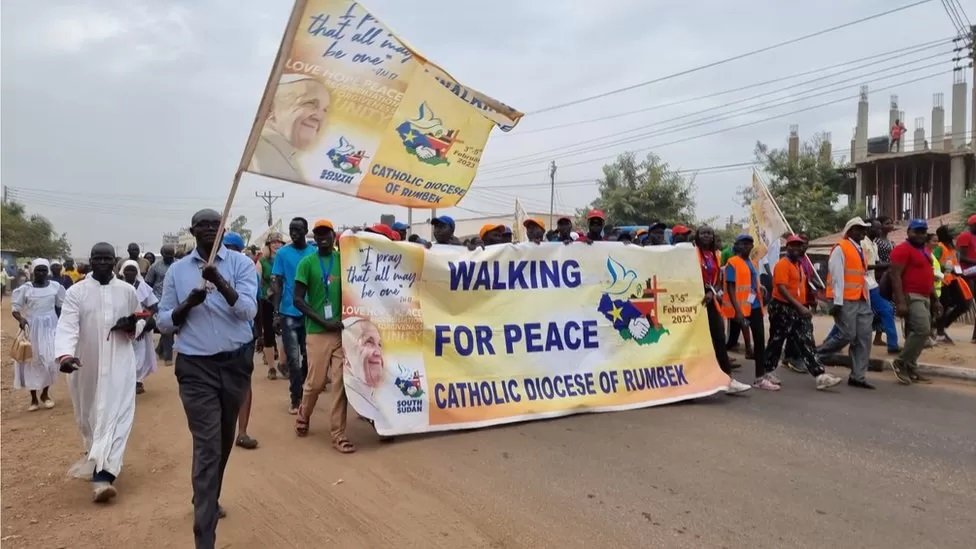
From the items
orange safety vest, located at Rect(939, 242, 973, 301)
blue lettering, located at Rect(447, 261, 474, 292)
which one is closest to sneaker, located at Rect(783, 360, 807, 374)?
orange safety vest, located at Rect(939, 242, 973, 301)

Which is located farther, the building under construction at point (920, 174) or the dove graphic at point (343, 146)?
the building under construction at point (920, 174)

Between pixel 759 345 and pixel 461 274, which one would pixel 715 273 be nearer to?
pixel 759 345

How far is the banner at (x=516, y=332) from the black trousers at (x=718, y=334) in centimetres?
24

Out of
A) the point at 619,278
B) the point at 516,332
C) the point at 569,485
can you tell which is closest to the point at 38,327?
the point at 516,332

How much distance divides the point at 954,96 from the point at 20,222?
7220 cm

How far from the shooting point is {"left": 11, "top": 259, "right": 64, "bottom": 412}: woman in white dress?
24.6ft

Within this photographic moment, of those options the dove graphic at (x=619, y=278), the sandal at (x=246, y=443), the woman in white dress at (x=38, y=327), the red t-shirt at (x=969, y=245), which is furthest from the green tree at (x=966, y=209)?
the woman in white dress at (x=38, y=327)

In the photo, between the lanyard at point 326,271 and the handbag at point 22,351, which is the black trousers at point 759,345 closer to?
the lanyard at point 326,271

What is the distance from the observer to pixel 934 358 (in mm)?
8625

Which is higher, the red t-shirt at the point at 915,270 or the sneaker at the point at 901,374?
the red t-shirt at the point at 915,270

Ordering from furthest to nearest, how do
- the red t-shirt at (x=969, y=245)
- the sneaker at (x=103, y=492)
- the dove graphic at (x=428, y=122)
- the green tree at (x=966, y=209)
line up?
the green tree at (x=966, y=209)
the red t-shirt at (x=969, y=245)
the dove graphic at (x=428, y=122)
the sneaker at (x=103, y=492)

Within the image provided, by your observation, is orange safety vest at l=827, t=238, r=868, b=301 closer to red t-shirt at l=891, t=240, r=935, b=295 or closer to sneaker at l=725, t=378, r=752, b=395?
red t-shirt at l=891, t=240, r=935, b=295

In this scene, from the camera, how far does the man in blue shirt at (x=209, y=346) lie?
10.9 feet

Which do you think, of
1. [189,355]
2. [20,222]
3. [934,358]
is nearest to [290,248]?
[189,355]
